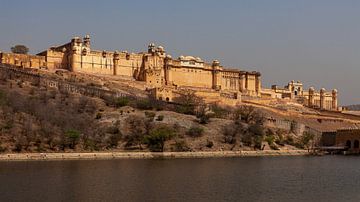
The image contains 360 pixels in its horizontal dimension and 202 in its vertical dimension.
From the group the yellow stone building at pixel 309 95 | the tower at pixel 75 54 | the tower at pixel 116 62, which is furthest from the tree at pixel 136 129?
the yellow stone building at pixel 309 95

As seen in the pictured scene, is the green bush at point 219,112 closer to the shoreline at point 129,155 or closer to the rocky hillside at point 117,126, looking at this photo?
the rocky hillside at point 117,126

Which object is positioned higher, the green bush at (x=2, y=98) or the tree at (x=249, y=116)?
the green bush at (x=2, y=98)

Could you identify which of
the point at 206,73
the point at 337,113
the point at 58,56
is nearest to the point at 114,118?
the point at 58,56

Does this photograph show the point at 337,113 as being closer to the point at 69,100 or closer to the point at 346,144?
the point at 346,144

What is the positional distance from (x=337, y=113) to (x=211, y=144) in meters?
36.0

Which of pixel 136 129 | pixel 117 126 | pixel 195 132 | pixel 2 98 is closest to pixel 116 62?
pixel 117 126

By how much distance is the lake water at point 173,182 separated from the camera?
2180cm

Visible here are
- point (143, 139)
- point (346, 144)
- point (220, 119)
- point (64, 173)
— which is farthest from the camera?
point (346, 144)

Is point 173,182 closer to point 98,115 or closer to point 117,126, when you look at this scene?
point 117,126

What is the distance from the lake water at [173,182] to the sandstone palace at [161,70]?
27649 mm

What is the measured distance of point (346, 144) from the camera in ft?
193

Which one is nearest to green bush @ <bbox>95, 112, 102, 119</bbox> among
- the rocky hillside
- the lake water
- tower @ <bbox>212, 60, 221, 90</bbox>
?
the rocky hillside

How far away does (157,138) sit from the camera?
44500 mm

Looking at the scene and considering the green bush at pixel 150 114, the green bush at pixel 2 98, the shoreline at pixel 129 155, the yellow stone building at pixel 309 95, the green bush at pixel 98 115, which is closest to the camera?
the shoreline at pixel 129 155
